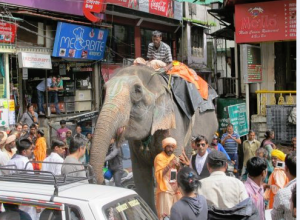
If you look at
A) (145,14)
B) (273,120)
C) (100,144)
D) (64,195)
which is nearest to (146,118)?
(100,144)

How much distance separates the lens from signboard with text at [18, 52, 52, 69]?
17000 millimetres

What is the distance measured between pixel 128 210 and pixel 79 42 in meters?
15.5

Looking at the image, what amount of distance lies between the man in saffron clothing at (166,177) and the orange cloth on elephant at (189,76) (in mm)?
1997

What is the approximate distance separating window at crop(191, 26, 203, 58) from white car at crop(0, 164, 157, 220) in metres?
22.9

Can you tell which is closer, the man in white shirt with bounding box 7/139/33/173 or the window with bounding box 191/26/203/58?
the man in white shirt with bounding box 7/139/33/173

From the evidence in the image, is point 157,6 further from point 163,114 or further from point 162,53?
point 163,114

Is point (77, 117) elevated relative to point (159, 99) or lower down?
lower down

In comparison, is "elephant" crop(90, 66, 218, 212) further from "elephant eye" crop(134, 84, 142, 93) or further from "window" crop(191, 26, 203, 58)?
"window" crop(191, 26, 203, 58)

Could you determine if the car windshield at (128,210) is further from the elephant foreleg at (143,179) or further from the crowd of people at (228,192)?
the elephant foreleg at (143,179)

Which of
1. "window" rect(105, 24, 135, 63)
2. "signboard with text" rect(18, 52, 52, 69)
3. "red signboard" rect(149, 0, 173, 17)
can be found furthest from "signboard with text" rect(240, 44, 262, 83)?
"red signboard" rect(149, 0, 173, 17)

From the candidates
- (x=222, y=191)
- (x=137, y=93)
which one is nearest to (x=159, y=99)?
(x=137, y=93)

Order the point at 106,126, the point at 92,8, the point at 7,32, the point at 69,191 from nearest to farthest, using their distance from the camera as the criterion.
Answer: the point at 69,191 < the point at 106,126 < the point at 7,32 < the point at 92,8

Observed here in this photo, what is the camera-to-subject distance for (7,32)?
16.3 m

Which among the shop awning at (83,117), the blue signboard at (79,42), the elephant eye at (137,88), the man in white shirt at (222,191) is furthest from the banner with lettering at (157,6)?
the man in white shirt at (222,191)
